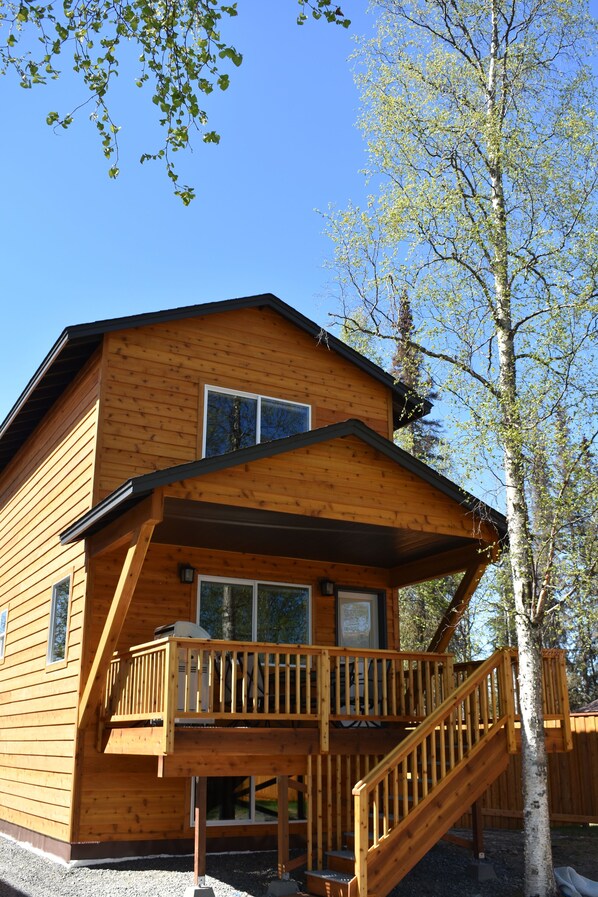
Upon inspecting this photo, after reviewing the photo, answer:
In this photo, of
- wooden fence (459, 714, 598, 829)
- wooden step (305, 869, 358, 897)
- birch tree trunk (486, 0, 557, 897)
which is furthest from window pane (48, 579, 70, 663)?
wooden fence (459, 714, 598, 829)

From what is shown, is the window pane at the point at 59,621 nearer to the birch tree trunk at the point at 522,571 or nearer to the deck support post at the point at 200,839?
the deck support post at the point at 200,839

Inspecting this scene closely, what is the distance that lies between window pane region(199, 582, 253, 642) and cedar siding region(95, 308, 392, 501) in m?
1.77

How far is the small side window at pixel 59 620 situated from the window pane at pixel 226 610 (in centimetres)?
177

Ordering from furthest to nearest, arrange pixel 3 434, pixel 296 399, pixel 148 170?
1. pixel 3 434
2. pixel 296 399
3. pixel 148 170

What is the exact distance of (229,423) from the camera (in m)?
12.2

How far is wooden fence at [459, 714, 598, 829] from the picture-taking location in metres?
13.9

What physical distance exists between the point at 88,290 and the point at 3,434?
287 centimetres

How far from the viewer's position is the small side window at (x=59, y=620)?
11.5 meters

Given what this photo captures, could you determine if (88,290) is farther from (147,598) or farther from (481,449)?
(481,449)

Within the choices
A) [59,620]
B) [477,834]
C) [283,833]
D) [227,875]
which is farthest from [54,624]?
[477,834]

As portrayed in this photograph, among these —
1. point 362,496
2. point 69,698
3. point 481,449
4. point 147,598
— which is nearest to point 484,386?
point 481,449

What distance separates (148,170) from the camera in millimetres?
6316

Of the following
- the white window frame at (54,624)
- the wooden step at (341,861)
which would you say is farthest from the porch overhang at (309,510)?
the wooden step at (341,861)

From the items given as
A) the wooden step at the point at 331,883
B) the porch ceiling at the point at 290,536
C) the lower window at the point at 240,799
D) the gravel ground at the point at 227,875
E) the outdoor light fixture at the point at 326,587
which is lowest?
the gravel ground at the point at 227,875
